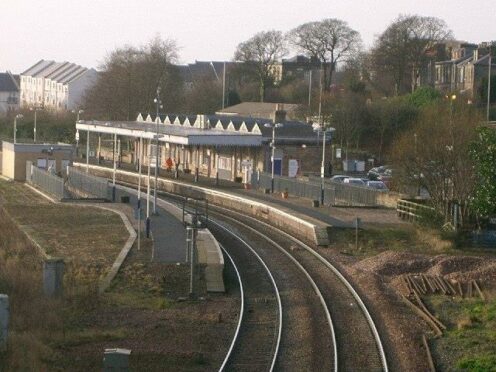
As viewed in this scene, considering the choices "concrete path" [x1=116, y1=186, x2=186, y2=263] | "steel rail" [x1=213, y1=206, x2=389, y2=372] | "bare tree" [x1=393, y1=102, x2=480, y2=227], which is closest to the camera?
"steel rail" [x1=213, y1=206, x2=389, y2=372]

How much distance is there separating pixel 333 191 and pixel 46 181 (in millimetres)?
15372

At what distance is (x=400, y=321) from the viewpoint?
72.8 feet

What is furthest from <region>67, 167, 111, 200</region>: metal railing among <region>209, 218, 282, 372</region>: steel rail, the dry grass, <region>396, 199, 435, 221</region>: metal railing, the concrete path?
<region>396, 199, 435, 221</region>: metal railing

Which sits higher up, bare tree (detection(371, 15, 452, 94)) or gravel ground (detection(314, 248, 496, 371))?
bare tree (detection(371, 15, 452, 94))

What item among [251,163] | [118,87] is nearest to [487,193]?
[251,163]

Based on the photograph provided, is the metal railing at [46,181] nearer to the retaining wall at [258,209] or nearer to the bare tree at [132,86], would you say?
the retaining wall at [258,209]

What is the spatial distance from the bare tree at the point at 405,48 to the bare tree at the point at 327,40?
5629mm

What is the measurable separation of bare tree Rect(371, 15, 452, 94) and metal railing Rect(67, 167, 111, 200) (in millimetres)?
36150

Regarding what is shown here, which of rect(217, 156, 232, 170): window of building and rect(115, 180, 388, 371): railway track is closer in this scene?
rect(115, 180, 388, 371): railway track

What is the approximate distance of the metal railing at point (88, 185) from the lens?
47.2m

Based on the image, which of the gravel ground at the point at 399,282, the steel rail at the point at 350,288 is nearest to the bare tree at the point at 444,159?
the steel rail at the point at 350,288

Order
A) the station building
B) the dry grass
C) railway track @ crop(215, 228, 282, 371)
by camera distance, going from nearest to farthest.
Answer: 1. railway track @ crop(215, 228, 282, 371)
2. the dry grass
3. the station building

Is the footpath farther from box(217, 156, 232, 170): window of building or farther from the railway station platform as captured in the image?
box(217, 156, 232, 170): window of building

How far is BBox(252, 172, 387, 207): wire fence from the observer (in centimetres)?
4359
